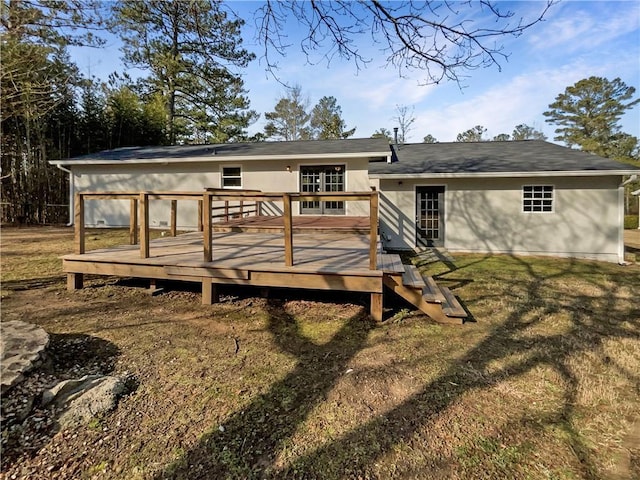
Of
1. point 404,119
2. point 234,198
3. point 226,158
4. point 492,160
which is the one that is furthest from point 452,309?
point 404,119

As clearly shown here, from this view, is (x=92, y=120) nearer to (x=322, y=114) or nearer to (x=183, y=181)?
(x=183, y=181)

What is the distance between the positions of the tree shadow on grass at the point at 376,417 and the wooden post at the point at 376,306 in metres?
0.19

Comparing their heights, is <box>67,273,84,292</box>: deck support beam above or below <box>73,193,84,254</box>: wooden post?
below

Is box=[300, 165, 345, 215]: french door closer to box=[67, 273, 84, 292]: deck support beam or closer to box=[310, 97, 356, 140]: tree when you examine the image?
box=[67, 273, 84, 292]: deck support beam

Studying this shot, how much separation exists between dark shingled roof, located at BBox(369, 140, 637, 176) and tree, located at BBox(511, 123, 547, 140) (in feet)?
97.3

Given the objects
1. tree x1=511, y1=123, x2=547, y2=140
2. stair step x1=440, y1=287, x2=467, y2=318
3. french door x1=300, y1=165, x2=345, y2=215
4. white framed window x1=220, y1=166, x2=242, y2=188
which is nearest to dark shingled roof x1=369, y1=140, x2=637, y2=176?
french door x1=300, y1=165, x2=345, y2=215

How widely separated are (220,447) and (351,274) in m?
2.16

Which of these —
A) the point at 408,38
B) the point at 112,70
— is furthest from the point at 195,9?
the point at 112,70

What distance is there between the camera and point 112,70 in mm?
17484

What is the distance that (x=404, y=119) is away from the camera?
26.3 metres

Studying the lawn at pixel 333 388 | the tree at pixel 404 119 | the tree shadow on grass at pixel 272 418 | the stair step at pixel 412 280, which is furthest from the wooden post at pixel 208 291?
the tree at pixel 404 119

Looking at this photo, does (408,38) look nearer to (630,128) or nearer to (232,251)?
(232,251)

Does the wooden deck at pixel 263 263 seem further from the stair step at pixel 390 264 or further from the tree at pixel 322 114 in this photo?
the tree at pixel 322 114

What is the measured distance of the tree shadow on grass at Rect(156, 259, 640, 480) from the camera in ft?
5.93
